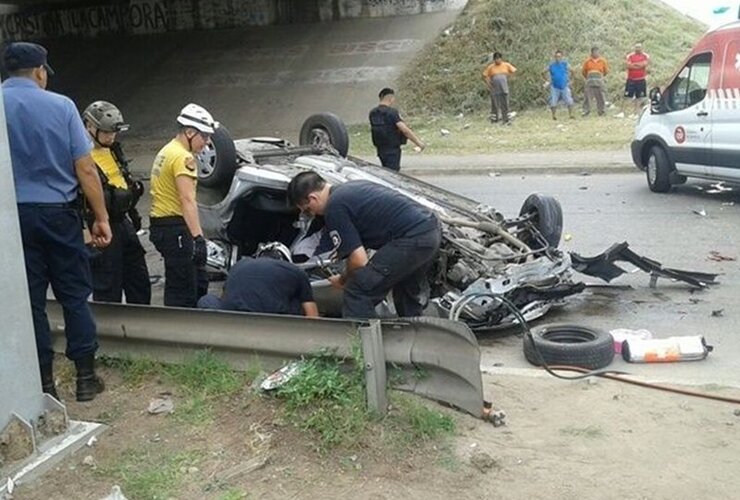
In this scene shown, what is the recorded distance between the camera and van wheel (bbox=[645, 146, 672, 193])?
1195 centimetres

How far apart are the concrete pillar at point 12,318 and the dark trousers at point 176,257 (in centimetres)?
A: 203

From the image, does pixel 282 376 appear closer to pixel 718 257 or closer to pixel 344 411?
pixel 344 411

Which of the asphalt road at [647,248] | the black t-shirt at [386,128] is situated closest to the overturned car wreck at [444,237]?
the asphalt road at [647,248]

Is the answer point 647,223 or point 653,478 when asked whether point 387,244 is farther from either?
point 647,223

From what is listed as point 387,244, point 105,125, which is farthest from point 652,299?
point 105,125

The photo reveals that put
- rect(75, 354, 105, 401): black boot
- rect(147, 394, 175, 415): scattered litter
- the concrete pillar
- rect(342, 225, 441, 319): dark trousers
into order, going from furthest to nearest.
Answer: rect(342, 225, 441, 319): dark trousers, rect(75, 354, 105, 401): black boot, rect(147, 394, 175, 415): scattered litter, the concrete pillar

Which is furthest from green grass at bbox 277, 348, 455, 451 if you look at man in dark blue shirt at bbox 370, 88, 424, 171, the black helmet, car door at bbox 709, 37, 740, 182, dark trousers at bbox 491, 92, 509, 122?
dark trousers at bbox 491, 92, 509, 122

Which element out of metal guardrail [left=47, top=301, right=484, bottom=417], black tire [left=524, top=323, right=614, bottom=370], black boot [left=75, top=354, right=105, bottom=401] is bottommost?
black tire [left=524, top=323, right=614, bottom=370]

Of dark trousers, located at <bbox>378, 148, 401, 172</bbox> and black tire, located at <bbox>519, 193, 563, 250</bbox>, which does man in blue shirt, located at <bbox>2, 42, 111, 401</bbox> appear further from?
dark trousers, located at <bbox>378, 148, 401, 172</bbox>

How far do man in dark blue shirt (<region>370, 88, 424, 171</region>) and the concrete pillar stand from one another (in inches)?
304

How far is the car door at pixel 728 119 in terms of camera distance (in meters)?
10.9

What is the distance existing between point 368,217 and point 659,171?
780 centimetres

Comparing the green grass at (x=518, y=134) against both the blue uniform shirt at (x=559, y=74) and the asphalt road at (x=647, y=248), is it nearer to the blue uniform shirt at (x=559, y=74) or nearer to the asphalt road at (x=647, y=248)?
the blue uniform shirt at (x=559, y=74)

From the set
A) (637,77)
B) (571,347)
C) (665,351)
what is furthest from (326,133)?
(637,77)
